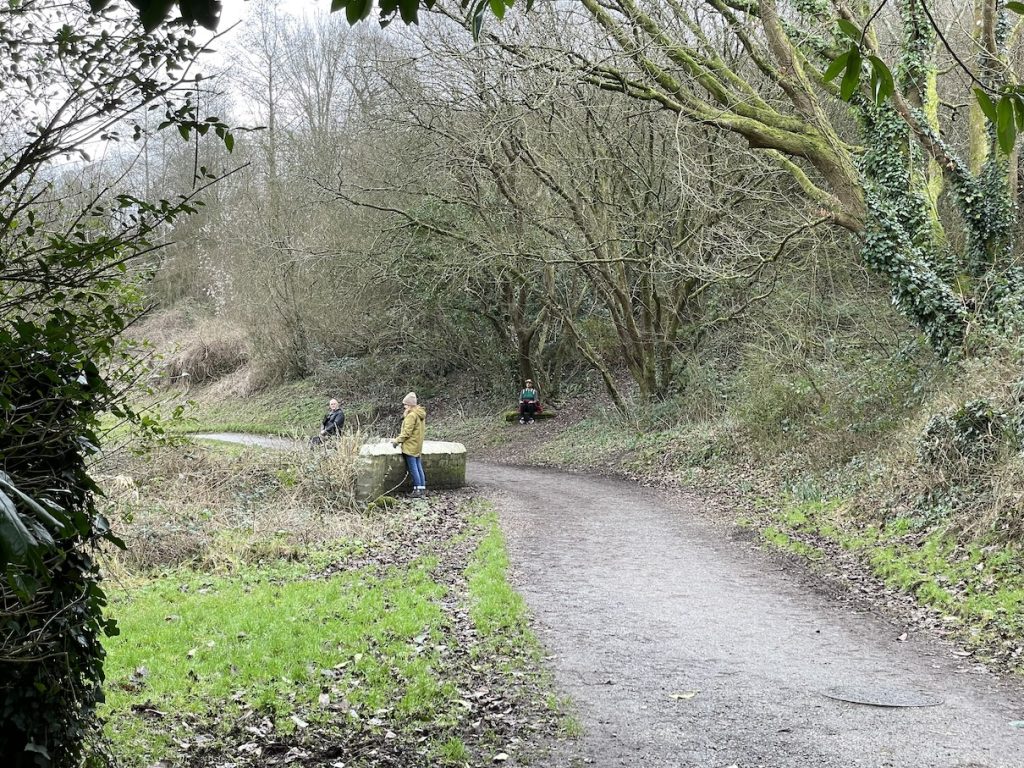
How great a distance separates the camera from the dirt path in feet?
17.3

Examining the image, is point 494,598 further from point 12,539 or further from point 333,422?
point 333,422

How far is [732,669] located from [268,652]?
3.60 metres

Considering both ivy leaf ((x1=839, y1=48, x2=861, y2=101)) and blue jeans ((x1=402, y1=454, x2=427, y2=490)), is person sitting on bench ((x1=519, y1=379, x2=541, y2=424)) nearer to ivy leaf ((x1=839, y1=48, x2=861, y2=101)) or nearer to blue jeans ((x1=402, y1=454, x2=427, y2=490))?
blue jeans ((x1=402, y1=454, x2=427, y2=490))

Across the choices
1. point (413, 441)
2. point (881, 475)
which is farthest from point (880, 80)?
point (413, 441)

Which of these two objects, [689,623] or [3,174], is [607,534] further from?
[3,174]

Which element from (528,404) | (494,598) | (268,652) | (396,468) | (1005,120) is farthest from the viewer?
(528,404)

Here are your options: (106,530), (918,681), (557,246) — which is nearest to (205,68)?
(106,530)

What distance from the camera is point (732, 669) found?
675cm

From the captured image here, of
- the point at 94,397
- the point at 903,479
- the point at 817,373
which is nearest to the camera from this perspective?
the point at 94,397

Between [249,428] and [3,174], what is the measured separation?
28.7 m

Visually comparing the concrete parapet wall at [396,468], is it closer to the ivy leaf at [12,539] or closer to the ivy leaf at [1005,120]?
the ivy leaf at [1005,120]

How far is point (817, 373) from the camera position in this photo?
15883mm

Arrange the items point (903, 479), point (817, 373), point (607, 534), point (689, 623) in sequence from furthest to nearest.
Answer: point (817, 373), point (607, 534), point (903, 479), point (689, 623)

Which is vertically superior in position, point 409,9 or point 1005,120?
point 409,9
